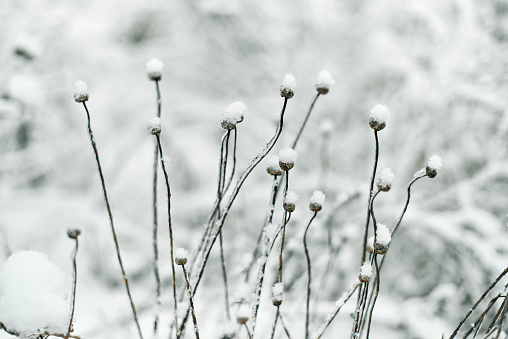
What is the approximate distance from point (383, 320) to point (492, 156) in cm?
94

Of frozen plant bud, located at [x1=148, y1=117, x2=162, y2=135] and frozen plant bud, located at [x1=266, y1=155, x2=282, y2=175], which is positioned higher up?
frozen plant bud, located at [x1=148, y1=117, x2=162, y2=135]

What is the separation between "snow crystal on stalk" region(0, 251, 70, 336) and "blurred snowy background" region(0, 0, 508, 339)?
92 centimetres

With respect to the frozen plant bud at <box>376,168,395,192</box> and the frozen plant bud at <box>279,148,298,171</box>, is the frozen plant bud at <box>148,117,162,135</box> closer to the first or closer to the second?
the frozen plant bud at <box>279,148,298,171</box>

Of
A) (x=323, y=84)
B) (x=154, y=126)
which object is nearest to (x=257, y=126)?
(x=323, y=84)

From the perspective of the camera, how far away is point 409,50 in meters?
1.94

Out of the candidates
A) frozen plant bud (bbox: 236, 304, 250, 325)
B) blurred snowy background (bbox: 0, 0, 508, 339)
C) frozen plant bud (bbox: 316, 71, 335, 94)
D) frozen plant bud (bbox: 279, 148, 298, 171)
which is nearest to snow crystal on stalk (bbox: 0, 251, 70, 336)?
frozen plant bud (bbox: 236, 304, 250, 325)

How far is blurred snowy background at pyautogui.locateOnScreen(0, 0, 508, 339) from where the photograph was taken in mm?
1533

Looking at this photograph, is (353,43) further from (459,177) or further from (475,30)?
(459,177)

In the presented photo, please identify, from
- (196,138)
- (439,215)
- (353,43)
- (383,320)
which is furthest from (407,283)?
(196,138)

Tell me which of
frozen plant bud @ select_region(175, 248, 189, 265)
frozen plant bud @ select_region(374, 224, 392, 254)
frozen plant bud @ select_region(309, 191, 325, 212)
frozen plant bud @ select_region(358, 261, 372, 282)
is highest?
frozen plant bud @ select_region(309, 191, 325, 212)

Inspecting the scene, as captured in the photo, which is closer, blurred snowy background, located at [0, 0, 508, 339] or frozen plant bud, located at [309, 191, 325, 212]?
frozen plant bud, located at [309, 191, 325, 212]

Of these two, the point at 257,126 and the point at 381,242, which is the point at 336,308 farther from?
the point at 257,126

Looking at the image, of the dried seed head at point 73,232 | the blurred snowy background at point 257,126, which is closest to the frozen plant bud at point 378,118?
the dried seed head at point 73,232

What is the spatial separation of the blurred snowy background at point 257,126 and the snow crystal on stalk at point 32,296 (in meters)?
0.92
